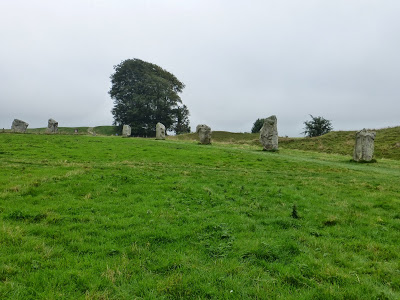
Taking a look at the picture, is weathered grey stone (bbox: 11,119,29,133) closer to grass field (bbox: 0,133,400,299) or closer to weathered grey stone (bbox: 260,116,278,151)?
grass field (bbox: 0,133,400,299)

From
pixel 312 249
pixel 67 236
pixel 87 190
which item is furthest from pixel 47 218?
pixel 312 249

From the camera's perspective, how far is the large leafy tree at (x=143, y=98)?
61.7m

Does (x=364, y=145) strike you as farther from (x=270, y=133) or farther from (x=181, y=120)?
(x=181, y=120)

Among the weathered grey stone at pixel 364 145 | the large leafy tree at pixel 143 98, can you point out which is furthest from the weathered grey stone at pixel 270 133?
the large leafy tree at pixel 143 98

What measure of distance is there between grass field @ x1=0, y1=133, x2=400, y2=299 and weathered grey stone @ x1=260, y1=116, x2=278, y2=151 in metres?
19.8

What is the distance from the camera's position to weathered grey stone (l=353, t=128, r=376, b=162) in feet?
86.6

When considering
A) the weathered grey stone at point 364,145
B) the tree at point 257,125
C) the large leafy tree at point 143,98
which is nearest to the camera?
the weathered grey stone at point 364,145

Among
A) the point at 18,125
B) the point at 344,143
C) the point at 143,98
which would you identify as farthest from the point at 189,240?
the point at 143,98

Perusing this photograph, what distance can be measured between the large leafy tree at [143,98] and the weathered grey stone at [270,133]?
3445 centimetres

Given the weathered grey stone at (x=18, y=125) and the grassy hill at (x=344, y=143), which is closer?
the grassy hill at (x=344, y=143)

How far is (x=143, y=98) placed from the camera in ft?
197

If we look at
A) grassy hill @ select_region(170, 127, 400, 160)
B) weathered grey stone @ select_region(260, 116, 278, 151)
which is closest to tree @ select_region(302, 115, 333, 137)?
grassy hill @ select_region(170, 127, 400, 160)

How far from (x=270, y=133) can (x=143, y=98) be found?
36369mm

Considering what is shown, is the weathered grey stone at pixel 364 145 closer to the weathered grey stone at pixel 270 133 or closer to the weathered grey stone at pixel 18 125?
the weathered grey stone at pixel 270 133
